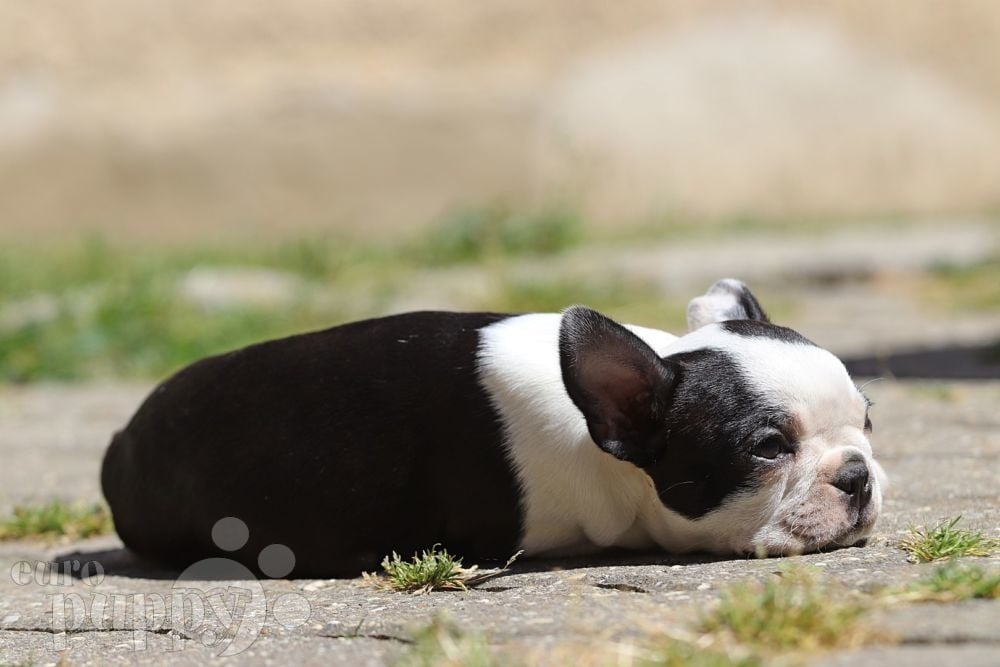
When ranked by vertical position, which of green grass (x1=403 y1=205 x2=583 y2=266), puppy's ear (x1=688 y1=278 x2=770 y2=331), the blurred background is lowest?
puppy's ear (x1=688 y1=278 x2=770 y2=331)

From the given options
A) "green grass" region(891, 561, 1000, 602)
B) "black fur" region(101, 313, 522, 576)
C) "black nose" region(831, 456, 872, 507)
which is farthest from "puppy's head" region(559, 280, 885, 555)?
"green grass" region(891, 561, 1000, 602)

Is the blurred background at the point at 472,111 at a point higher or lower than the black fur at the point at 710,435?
higher

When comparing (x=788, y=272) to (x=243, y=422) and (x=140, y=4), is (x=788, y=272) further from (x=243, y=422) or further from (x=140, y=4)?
(x=140, y=4)

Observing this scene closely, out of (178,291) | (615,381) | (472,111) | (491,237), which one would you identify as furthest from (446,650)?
(472,111)

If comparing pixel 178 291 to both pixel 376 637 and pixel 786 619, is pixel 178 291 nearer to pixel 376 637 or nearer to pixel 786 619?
pixel 376 637

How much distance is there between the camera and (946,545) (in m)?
3.13

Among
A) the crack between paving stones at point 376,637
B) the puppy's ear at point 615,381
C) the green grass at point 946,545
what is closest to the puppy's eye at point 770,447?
the puppy's ear at point 615,381

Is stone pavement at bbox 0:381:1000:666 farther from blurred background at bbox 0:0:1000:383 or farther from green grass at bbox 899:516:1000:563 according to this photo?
blurred background at bbox 0:0:1000:383

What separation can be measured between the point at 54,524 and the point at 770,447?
2.55m

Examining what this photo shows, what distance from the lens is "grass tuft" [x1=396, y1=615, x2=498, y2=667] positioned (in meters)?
2.45

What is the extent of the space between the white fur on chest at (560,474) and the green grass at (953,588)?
95cm

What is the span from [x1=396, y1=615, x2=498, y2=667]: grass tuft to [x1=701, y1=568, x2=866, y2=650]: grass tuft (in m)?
0.42

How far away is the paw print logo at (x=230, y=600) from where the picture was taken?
3.19 meters

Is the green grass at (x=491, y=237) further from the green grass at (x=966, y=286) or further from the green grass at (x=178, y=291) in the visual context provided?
the green grass at (x=966, y=286)
